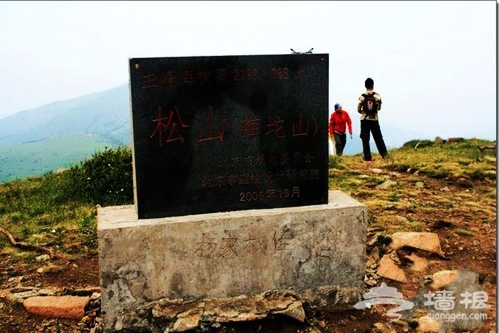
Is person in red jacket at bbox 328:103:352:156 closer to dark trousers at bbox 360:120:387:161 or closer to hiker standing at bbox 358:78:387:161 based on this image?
dark trousers at bbox 360:120:387:161

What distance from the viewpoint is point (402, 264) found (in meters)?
5.81

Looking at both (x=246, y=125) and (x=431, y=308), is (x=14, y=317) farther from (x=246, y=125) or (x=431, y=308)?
(x=431, y=308)

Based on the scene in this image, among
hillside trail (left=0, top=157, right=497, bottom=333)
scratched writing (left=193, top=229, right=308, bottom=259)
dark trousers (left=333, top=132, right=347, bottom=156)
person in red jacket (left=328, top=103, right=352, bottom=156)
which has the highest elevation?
person in red jacket (left=328, top=103, right=352, bottom=156)

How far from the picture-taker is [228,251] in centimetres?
458

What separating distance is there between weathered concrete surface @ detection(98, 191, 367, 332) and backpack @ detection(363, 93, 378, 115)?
3917mm

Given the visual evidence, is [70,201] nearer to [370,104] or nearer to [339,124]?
[370,104]

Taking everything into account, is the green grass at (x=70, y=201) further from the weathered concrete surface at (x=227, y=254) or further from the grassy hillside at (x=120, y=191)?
the weathered concrete surface at (x=227, y=254)

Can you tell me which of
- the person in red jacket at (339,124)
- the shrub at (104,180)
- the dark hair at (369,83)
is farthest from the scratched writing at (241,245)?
the person in red jacket at (339,124)

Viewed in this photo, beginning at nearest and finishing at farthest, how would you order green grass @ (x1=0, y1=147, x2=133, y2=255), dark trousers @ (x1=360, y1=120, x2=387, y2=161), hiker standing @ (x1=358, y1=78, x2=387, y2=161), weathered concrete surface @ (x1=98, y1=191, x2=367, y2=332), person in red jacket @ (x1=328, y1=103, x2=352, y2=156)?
weathered concrete surface @ (x1=98, y1=191, x2=367, y2=332) < green grass @ (x1=0, y1=147, x2=133, y2=255) < hiker standing @ (x1=358, y1=78, x2=387, y2=161) < dark trousers @ (x1=360, y1=120, x2=387, y2=161) < person in red jacket @ (x1=328, y1=103, x2=352, y2=156)

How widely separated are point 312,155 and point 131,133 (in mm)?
1680

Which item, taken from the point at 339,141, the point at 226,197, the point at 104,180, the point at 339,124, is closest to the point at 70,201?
the point at 104,180

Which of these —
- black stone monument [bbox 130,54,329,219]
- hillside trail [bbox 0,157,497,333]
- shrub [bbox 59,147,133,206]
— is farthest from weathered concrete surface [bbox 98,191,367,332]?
shrub [bbox 59,147,133,206]

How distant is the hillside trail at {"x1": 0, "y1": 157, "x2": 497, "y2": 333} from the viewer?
474 centimetres

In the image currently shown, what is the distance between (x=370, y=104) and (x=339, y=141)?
3107mm
